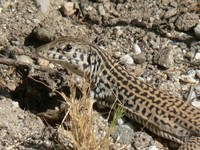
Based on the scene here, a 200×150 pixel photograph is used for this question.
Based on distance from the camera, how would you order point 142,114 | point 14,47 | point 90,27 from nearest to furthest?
point 142,114 → point 14,47 → point 90,27

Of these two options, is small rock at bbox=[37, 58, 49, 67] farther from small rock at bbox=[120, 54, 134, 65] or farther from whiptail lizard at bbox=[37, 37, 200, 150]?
small rock at bbox=[120, 54, 134, 65]

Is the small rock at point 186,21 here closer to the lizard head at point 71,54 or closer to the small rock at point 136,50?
the small rock at point 136,50

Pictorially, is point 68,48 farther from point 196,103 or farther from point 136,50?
point 196,103

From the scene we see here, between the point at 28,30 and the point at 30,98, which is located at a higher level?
the point at 28,30

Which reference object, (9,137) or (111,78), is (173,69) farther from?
(9,137)

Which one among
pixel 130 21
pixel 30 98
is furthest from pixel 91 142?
pixel 130 21

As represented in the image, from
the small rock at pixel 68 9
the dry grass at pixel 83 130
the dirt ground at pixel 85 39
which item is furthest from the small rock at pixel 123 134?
the small rock at pixel 68 9
